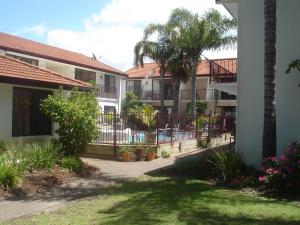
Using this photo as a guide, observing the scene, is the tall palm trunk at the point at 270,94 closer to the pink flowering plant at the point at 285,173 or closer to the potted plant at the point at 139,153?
the pink flowering plant at the point at 285,173

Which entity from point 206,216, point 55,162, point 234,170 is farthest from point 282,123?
point 55,162

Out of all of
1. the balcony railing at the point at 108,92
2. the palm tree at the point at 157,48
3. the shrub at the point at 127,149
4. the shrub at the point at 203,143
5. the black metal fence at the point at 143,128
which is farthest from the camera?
the balcony railing at the point at 108,92

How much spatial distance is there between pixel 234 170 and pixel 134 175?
3.27m

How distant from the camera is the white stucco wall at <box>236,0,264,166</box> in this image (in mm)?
13555

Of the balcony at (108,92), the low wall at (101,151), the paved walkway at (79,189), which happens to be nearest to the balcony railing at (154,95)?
the balcony at (108,92)

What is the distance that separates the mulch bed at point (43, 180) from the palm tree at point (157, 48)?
24.1m

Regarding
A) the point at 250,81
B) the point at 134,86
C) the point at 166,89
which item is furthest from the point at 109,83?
the point at 250,81

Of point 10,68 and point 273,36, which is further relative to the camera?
point 10,68

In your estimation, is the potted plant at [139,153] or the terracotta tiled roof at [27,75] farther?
the potted plant at [139,153]

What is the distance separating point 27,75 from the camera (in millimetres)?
15672

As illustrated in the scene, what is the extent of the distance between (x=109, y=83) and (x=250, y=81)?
31341 millimetres

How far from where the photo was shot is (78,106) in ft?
47.8

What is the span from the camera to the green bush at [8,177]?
10712 millimetres

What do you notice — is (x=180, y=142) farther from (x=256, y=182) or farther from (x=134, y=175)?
(x=256, y=182)
